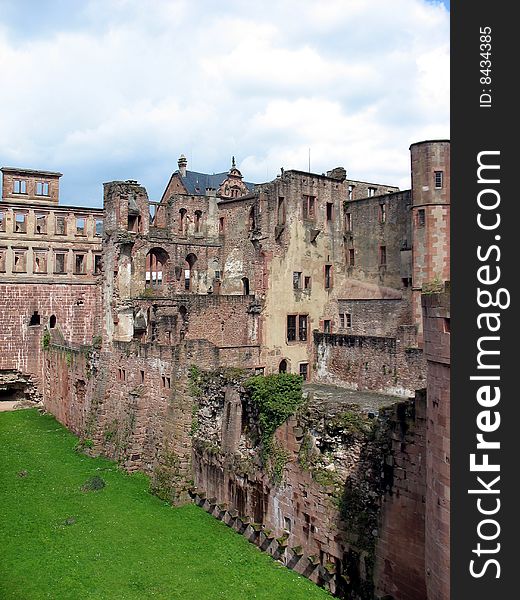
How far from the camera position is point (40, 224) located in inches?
1647

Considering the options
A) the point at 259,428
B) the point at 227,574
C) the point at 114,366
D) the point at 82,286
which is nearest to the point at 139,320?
the point at 114,366

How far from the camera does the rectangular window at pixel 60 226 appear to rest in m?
41.4

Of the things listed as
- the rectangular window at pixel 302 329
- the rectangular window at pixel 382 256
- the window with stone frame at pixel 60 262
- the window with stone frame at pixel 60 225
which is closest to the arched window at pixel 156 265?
the window with stone frame at pixel 60 262

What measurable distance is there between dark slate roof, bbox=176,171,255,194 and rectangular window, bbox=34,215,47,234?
917 inches

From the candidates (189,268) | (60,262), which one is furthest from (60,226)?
(189,268)

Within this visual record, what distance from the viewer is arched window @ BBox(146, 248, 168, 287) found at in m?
40.6

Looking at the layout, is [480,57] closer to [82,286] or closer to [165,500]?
[165,500]

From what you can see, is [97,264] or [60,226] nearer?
[60,226]

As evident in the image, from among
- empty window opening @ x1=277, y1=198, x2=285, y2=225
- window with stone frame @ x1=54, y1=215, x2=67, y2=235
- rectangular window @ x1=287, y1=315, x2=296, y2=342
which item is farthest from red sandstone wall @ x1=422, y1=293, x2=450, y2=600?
window with stone frame @ x1=54, y1=215, x2=67, y2=235

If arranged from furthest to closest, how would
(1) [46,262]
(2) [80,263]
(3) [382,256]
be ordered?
1. (2) [80,263]
2. (1) [46,262]
3. (3) [382,256]

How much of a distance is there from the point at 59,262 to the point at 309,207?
16978 millimetres

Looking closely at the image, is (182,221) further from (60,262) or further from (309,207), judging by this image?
(309,207)

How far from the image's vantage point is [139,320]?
1331 inches

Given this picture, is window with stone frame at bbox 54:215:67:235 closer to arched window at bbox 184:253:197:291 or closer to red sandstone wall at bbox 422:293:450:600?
arched window at bbox 184:253:197:291
